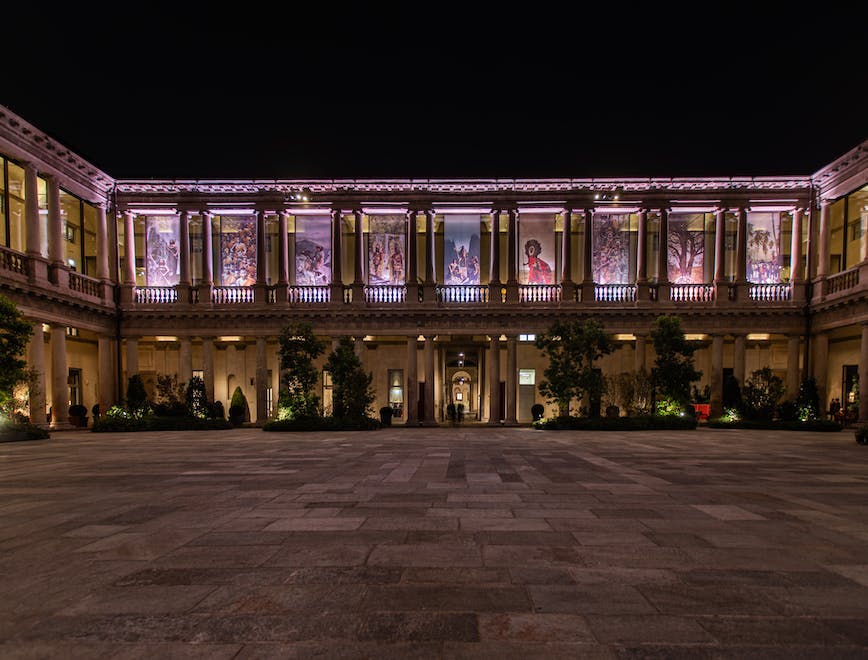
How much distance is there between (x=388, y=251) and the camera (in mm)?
26391

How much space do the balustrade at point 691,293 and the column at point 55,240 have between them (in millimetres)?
32810

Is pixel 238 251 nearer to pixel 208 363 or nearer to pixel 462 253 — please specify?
pixel 208 363

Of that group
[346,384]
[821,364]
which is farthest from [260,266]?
[821,364]

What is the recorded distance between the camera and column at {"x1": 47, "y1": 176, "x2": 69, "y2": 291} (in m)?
21.9

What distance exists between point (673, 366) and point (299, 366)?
18.4 meters

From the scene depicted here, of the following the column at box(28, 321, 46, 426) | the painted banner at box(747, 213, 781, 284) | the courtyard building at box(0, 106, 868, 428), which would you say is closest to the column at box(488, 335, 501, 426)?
the courtyard building at box(0, 106, 868, 428)

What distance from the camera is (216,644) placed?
3.04 meters

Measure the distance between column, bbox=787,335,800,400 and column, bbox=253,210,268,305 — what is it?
30.7 metres

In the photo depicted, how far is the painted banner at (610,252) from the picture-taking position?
2602cm

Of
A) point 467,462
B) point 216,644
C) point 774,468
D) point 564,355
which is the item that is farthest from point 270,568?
point 564,355

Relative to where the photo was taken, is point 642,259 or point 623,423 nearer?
point 623,423

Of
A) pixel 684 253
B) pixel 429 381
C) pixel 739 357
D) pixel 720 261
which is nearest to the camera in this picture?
pixel 739 357

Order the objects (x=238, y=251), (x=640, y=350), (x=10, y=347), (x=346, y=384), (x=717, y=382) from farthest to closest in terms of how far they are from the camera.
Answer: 1. (x=238, y=251)
2. (x=640, y=350)
3. (x=717, y=382)
4. (x=346, y=384)
5. (x=10, y=347)

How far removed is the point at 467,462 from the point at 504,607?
755 cm
